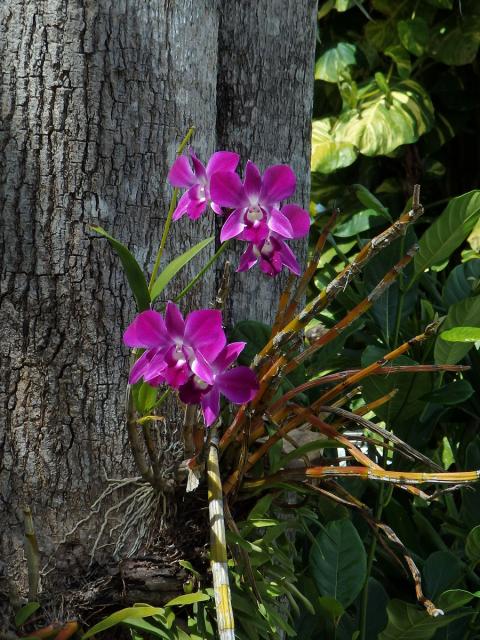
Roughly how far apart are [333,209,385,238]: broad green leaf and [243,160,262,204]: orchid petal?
1.92 meters

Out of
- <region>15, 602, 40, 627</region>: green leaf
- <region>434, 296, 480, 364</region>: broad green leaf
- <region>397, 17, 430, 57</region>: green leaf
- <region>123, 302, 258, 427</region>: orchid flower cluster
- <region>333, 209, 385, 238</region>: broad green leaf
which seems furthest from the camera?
<region>397, 17, 430, 57</region>: green leaf

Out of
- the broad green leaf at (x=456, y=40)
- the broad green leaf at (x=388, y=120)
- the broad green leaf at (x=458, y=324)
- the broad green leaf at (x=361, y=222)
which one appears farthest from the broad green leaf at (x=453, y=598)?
the broad green leaf at (x=456, y=40)

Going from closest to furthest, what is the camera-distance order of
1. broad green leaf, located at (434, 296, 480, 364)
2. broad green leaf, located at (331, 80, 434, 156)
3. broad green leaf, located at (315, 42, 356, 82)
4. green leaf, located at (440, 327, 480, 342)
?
green leaf, located at (440, 327, 480, 342) < broad green leaf, located at (434, 296, 480, 364) < broad green leaf, located at (331, 80, 434, 156) < broad green leaf, located at (315, 42, 356, 82)

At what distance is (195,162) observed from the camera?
0.96m

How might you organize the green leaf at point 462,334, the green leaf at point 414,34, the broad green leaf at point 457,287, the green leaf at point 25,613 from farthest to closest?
the green leaf at point 414,34 < the broad green leaf at point 457,287 < the green leaf at point 462,334 < the green leaf at point 25,613

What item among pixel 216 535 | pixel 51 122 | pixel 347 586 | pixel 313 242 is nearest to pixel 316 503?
pixel 347 586

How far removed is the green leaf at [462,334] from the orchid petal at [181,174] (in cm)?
44

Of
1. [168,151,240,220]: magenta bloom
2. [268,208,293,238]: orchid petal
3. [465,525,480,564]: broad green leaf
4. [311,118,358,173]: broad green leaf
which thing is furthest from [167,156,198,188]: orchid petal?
[311,118,358,173]: broad green leaf

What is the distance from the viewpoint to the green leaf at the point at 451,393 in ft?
4.01

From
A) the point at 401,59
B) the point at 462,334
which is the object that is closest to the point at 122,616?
the point at 462,334

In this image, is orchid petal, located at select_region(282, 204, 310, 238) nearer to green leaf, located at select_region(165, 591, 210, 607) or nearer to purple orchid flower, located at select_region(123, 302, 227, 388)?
purple orchid flower, located at select_region(123, 302, 227, 388)

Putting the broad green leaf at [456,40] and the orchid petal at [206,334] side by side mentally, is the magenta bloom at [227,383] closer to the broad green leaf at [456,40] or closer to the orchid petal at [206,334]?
the orchid petal at [206,334]

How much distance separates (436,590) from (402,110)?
2141mm

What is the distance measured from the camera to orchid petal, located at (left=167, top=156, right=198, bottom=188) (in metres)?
0.96
